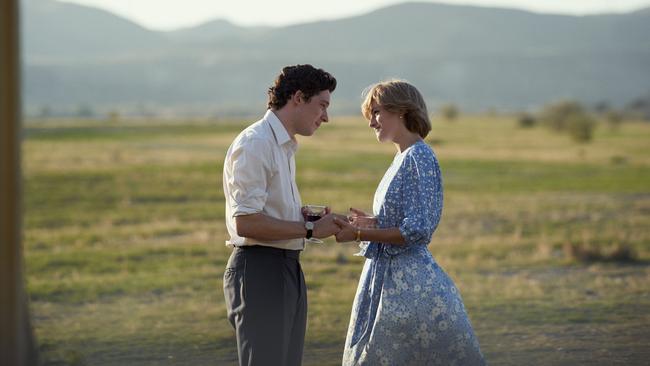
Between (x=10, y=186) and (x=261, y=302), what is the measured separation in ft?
6.19

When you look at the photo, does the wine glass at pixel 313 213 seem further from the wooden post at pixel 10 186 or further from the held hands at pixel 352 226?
the wooden post at pixel 10 186

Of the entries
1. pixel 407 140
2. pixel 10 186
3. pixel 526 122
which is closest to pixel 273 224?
pixel 407 140

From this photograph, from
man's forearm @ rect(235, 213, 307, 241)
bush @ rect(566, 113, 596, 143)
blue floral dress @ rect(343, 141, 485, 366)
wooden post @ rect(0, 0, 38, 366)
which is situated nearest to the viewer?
wooden post @ rect(0, 0, 38, 366)

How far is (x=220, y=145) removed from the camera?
55.8 m

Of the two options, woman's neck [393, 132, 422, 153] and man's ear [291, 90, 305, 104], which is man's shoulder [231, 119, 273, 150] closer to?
man's ear [291, 90, 305, 104]

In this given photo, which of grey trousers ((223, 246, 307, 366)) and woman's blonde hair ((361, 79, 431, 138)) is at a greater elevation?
woman's blonde hair ((361, 79, 431, 138))

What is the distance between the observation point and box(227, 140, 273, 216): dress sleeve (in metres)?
4.77

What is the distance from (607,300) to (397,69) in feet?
538

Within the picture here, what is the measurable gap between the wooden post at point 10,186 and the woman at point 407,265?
208 centimetres

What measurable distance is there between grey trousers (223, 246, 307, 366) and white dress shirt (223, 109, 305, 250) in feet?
0.29

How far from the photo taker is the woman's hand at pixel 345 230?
508 cm

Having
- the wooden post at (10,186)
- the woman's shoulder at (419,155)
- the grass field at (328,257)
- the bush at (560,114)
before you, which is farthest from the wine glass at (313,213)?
the bush at (560,114)

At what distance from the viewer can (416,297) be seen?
5.16m

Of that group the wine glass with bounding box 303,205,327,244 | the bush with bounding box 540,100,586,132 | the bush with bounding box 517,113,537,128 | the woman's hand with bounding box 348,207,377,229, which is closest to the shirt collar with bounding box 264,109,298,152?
the wine glass with bounding box 303,205,327,244
